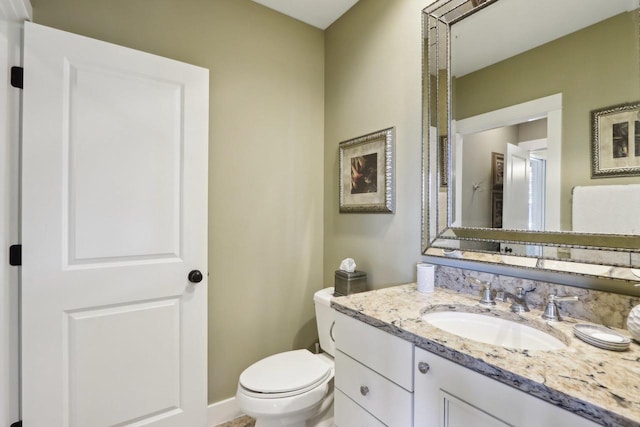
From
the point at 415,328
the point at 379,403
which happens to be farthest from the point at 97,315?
the point at 415,328

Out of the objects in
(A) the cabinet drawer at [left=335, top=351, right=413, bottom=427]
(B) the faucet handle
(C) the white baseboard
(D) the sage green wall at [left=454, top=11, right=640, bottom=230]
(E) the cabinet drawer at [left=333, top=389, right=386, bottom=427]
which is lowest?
(C) the white baseboard

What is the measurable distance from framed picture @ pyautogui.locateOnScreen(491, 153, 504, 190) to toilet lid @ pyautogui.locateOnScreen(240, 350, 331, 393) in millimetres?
1202

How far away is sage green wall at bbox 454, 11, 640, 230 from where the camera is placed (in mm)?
944

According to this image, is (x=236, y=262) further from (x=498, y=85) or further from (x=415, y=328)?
(x=498, y=85)

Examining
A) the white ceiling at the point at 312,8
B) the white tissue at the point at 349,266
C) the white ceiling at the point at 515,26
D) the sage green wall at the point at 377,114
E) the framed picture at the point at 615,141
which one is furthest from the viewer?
the white ceiling at the point at 312,8

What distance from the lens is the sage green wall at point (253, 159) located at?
169cm

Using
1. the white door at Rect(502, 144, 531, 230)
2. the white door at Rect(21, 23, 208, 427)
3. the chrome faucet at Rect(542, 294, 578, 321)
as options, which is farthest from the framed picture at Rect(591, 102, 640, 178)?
the white door at Rect(21, 23, 208, 427)

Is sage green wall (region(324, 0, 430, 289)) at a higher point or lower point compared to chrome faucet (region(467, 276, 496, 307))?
higher

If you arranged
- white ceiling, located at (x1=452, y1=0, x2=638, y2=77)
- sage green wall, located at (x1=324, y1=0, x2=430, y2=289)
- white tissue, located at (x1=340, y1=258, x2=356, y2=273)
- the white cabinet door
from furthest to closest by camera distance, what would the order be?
white tissue, located at (x1=340, y1=258, x2=356, y2=273) < sage green wall, located at (x1=324, y1=0, x2=430, y2=289) < white ceiling, located at (x1=452, y1=0, x2=638, y2=77) < the white cabinet door

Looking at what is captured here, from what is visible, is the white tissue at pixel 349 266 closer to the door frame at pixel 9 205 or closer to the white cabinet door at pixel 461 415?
the white cabinet door at pixel 461 415

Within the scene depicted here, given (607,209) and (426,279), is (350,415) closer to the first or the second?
(426,279)

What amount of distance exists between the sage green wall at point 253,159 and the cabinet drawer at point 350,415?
0.89 m

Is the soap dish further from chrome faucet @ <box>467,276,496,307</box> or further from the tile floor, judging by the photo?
the tile floor

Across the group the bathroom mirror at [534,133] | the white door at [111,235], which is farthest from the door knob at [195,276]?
the bathroom mirror at [534,133]
